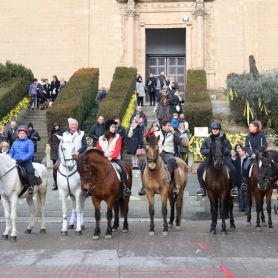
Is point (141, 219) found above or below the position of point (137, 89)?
below

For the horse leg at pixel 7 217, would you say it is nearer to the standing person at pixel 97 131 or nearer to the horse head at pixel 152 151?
the horse head at pixel 152 151

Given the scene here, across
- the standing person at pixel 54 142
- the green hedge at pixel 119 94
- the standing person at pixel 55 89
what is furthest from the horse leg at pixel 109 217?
the standing person at pixel 55 89

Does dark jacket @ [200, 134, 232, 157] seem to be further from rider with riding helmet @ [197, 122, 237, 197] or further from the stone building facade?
the stone building facade

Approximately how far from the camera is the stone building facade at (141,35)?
1351 inches

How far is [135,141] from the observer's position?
75.7ft

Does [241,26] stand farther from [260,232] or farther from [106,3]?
[260,232]

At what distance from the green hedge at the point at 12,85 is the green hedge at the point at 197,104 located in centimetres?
719

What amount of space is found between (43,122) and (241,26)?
11.9 metres

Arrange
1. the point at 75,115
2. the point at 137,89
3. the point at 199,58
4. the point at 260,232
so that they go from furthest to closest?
the point at 199,58 → the point at 137,89 → the point at 75,115 → the point at 260,232

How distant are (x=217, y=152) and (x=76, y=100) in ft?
41.3

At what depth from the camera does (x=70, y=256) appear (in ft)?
38.7

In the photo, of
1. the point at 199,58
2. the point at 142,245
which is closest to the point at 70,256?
the point at 142,245

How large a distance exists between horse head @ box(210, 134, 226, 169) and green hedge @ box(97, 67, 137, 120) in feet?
34.8

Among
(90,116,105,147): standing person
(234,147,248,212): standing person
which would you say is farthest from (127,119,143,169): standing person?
(234,147,248,212): standing person
